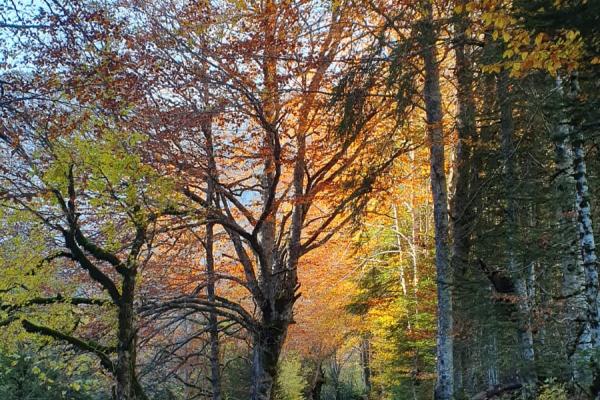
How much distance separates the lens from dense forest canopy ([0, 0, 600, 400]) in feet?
21.1

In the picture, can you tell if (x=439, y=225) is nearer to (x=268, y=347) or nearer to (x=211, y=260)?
(x=268, y=347)

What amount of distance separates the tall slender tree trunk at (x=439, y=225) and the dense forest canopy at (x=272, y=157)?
4cm

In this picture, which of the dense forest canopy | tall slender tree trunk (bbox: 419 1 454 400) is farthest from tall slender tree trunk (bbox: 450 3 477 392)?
tall slender tree trunk (bbox: 419 1 454 400)

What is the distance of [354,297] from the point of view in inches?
742

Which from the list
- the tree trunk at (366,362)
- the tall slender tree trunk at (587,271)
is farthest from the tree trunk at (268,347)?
the tree trunk at (366,362)

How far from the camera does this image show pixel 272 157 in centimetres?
1037

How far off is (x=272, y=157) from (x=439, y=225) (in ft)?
11.9

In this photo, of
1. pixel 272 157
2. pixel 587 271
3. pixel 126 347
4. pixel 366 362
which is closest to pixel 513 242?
pixel 587 271

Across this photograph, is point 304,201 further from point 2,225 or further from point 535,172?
point 2,225

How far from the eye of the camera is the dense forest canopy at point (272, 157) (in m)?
6.43

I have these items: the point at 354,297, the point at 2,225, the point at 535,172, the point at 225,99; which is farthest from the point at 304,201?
the point at 354,297

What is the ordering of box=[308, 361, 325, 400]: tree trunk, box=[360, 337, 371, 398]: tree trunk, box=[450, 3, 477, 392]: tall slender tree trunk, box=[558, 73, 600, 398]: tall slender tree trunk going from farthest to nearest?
box=[360, 337, 371, 398]: tree trunk → box=[308, 361, 325, 400]: tree trunk → box=[450, 3, 477, 392]: tall slender tree trunk → box=[558, 73, 600, 398]: tall slender tree trunk

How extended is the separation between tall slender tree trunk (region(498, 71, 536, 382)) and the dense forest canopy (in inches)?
2.1

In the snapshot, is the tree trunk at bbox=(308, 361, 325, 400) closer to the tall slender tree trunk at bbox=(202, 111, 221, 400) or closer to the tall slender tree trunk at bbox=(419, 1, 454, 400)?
the tall slender tree trunk at bbox=(202, 111, 221, 400)
